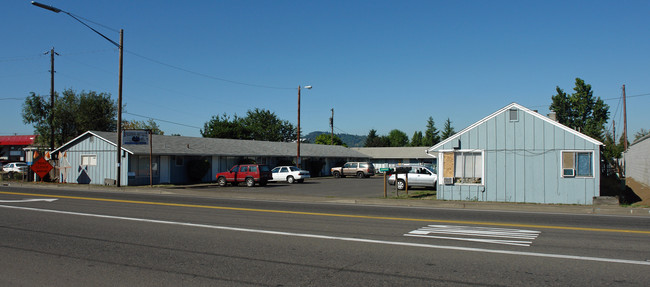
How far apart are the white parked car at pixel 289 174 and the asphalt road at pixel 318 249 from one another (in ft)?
77.8


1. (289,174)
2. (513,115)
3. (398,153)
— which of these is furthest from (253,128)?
(513,115)

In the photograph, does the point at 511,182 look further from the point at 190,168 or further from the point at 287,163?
the point at 287,163

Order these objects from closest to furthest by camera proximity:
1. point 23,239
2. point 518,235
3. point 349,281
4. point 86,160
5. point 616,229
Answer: point 349,281 → point 23,239 → point 518,235 → point 616,229 → point 86,160

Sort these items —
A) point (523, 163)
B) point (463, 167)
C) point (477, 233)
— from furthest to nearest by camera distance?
1. point (463, 167)
2. point (523, 163)
3. point (477, 233)

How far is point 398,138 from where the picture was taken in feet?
472

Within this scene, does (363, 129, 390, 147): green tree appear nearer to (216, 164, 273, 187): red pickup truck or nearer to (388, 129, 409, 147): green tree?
(388, 129, 409, 147): green tree

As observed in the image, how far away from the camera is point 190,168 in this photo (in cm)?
3766

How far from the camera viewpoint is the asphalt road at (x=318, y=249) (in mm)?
6652

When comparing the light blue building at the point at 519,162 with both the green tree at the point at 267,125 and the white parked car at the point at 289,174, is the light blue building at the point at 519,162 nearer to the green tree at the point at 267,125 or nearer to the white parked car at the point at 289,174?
the white parked car at the point at 289,174

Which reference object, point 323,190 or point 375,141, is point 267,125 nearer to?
point 375,141

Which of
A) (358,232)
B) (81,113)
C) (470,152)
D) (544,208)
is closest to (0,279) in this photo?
(358,232)

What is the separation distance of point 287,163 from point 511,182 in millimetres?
31170

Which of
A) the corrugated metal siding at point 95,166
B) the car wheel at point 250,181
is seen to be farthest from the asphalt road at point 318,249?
the corrugated metal siding at point 95,166

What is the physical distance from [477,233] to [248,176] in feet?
79.2
